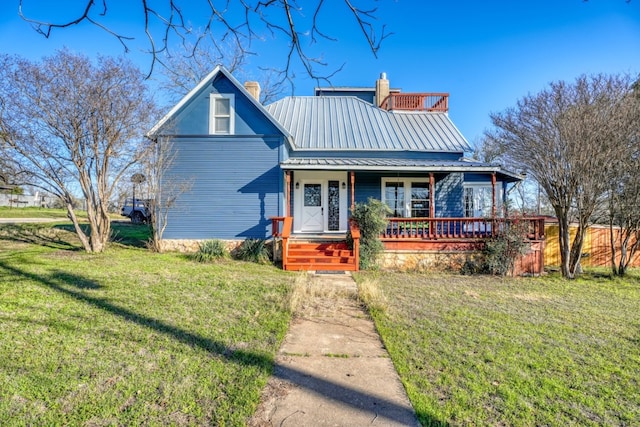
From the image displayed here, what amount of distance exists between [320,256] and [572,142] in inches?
297

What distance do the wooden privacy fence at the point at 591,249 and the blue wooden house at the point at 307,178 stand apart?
7.62 ft

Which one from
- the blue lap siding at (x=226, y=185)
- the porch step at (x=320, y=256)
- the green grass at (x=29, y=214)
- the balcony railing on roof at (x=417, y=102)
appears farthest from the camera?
the green grass at (x=29, y=214)

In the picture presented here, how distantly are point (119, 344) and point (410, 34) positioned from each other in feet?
16.4

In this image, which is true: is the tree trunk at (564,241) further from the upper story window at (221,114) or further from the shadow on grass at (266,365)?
the upper story window at (221,114)

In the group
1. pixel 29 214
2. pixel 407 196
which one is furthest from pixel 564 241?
pixel 29 214

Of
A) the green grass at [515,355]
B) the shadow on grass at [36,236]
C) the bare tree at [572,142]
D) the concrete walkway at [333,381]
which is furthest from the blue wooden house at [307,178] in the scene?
the concrete walkway at [333,381]

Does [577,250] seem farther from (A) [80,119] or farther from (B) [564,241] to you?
(A) [80,119]

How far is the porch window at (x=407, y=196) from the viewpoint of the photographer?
1238cm

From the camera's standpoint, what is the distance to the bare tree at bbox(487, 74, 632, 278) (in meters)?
8.40

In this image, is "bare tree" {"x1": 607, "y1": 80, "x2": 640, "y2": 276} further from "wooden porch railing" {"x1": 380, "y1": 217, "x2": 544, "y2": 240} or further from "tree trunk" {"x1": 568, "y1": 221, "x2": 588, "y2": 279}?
"wooden porch railing" {"x1": 380, "y1": 217, "x2": 544, "y2": 240}

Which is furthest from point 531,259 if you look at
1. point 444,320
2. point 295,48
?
point 295,48

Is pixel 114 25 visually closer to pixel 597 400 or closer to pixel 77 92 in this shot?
pixel 597 400

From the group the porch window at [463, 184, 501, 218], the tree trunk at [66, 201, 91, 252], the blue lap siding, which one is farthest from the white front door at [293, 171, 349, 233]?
the tree trunk at [66, 201, 91, 252]

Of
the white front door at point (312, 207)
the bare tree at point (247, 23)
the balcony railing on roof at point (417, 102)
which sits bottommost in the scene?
the white front door at point (312, 207)
